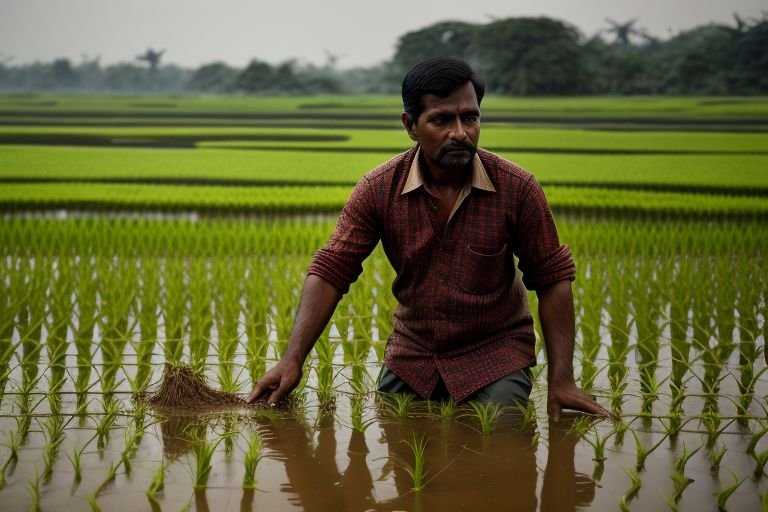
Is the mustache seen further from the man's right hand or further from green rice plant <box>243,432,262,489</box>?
green rice plant <box>243,432,262,489</box>

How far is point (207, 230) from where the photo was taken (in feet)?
18.3

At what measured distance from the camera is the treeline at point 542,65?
21.1 ft

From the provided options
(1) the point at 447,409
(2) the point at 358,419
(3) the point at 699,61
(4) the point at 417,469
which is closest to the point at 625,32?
(3) the point at 699,61

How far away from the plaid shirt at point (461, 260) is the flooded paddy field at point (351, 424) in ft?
0.47

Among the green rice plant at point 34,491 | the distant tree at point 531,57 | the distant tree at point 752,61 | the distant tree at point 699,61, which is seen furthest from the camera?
the distant tree at point 531,57

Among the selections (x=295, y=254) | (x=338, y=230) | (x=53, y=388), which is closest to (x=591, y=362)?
(x=338, y=230)

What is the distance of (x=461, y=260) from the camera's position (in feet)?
7.57

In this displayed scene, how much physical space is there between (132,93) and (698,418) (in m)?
7.13

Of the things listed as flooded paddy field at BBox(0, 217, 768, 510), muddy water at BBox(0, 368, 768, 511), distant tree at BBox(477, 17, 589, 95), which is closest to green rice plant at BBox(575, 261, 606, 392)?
flooded paddy field at BBox(0, 217, 768, 510)

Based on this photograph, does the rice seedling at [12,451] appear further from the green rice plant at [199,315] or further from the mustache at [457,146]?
the mustache at [457,146]

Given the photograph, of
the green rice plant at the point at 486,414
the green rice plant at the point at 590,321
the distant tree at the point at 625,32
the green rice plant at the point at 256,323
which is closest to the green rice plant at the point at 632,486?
the green rice plant at the point at 486,414

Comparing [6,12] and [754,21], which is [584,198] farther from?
[6,12]

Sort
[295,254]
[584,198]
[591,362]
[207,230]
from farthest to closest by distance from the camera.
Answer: [584,198] → [207,230] → [295,254] → [591,362]

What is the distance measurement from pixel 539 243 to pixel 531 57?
5.60 meters
